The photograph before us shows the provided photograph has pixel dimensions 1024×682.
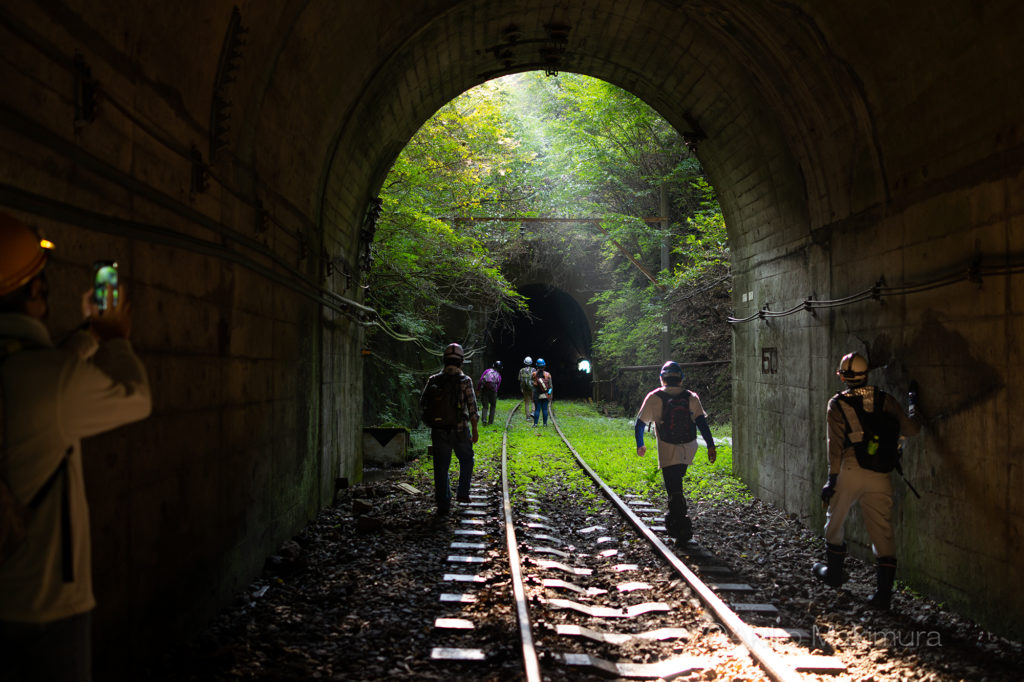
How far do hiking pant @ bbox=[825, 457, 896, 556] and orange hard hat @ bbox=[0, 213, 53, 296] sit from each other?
5457 mm

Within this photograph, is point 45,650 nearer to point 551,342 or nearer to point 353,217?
point 353,217

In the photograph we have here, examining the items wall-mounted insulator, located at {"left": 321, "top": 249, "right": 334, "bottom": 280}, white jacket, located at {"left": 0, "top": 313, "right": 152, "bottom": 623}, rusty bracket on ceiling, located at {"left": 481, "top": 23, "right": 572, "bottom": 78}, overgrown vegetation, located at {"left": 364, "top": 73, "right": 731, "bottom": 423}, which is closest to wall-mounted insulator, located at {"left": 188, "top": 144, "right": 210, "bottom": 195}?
white jacket, located at {"left": 0, "top": 313, "right": 152, "bottom": 623}

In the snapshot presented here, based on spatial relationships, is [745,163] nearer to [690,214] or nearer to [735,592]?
[735,592]

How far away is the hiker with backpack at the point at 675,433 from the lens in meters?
7.14

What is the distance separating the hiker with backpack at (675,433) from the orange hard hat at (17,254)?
18.8 feet

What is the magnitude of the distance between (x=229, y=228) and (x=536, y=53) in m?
6.87

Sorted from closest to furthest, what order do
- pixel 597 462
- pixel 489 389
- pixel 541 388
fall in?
1. pixel 597 462
2. pixel 489 389
3. pixel 541 388

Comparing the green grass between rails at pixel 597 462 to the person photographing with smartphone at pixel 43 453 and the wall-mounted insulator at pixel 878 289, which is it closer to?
the wall-mounted insulator at pixel 878 289

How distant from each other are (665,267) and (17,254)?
19.4m

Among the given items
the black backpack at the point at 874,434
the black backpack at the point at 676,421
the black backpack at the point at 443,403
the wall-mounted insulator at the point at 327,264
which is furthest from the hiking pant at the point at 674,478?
the wall-mounted insulator at the point at 327,264

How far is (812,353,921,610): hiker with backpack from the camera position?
5.33m

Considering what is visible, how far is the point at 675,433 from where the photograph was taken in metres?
7.17

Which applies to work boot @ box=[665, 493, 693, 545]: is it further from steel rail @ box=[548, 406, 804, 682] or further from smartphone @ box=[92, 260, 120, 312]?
smartphone @ box=[92, 260, 120, 312]

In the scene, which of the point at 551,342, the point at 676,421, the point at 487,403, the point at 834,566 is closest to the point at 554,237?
the point at 487,403
